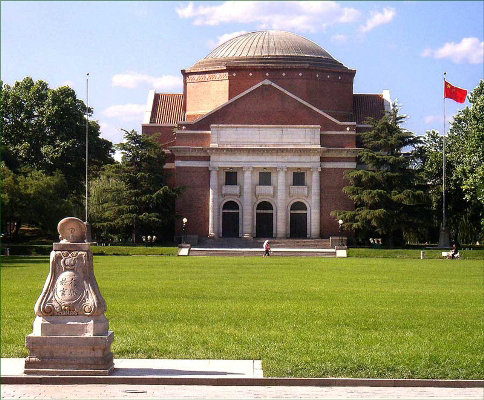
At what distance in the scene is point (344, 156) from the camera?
87375 mm

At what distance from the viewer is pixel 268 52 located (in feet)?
315

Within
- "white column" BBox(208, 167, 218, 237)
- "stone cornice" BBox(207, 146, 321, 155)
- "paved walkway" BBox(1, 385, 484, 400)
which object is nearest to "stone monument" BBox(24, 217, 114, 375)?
"paved walkway" BBox(1, 385, 484, 400)

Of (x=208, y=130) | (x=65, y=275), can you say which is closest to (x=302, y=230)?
(x=208, y=130)

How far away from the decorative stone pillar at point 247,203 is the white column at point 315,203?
5.49 meters

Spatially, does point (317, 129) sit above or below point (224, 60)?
below

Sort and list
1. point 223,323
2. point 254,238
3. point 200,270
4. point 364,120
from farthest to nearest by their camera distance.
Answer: point 364,120 → point 254,238 → point 200,270 → point 223,323

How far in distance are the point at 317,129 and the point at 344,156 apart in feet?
11.1

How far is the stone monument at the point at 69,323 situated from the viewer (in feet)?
52.5

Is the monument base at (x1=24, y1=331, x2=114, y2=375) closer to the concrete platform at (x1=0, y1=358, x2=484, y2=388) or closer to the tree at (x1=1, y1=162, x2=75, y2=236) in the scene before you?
the concrete platform at (x1=0, y1=358, x2=484, y2=388)

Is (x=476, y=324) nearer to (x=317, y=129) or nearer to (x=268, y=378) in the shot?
(x=268, y=378)

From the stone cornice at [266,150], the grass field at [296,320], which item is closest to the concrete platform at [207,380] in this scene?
the grass field at [296,320]

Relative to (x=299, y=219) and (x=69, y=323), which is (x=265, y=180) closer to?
(x=299, y=219)

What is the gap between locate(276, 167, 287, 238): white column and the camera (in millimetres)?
87500

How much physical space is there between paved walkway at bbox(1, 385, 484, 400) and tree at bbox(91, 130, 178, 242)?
6670 centimetres
